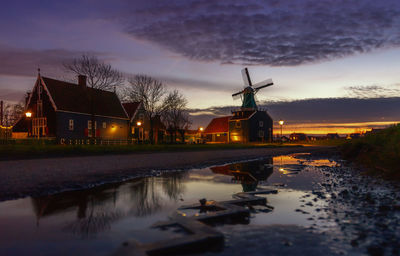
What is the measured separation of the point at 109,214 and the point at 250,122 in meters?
65.5

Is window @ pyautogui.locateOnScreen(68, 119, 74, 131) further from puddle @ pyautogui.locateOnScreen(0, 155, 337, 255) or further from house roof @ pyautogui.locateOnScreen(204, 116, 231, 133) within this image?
house roof @ pyautogui.locateOnScreen(204, 116, 231, 133)

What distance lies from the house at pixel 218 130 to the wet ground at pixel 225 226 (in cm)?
7019

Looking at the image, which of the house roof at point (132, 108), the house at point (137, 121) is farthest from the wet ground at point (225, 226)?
the house roof at point (132, 108)

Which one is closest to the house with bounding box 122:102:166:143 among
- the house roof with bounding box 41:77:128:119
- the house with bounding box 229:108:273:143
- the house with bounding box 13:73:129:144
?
the house roof with bounding box 41:77:128:119

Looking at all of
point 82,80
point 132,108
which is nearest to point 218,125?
point 132,108

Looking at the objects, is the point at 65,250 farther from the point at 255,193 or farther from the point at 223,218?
the point at 255,193

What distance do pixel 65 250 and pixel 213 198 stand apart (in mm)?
4301

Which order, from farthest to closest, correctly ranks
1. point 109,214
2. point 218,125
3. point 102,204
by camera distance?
point 218,125, point 102,204, point 109,214

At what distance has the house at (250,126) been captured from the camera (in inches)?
2758

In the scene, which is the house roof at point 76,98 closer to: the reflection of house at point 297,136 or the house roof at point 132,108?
Result: the house roof at point 132,108

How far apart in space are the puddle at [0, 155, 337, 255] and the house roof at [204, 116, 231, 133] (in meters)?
69.8

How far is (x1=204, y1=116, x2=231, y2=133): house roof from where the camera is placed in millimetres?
79438

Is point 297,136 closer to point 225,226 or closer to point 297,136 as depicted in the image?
point 297,136

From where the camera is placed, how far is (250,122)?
70000 millimetres
